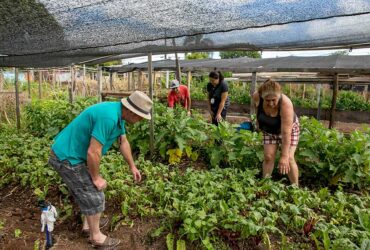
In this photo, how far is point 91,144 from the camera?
2.59m

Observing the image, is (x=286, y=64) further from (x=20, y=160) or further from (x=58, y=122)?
(x=20, y=160)

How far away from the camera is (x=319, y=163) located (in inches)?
169

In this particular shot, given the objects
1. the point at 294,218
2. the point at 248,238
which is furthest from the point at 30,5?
the point at 294,218

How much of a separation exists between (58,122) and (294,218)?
5043 millimetres

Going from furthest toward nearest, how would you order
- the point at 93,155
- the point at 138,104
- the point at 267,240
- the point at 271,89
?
the point at 271,89 < the point at 267,240 < the point at 138,104 < the point at 93,155

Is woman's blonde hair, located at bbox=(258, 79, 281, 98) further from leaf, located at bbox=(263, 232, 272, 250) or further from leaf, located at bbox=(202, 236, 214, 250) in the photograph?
leaf, located at bbox=(202, 236, 214, 250)

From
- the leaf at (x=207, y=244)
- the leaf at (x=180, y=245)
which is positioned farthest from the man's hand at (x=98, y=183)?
the leaf at (x=207, y=244)

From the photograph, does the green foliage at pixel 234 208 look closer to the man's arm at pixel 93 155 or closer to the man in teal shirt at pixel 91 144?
the man in teal shirt at pixel 91 144

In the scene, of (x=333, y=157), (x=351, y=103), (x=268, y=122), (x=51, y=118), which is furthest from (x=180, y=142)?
(x=351, y=103)

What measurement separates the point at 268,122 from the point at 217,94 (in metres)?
2.69

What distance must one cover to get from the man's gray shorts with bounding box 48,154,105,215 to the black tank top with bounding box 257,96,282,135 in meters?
2.23

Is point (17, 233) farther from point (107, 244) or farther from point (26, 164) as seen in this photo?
point (26, 164)

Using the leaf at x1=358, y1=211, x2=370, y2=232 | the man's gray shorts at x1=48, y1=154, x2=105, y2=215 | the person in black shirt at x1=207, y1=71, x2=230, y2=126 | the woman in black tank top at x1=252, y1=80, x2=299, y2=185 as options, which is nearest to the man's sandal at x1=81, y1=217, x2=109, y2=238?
the man's gray shorts at x1=48, y1=154, x2=105, y2=215

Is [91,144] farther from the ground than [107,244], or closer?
farther from the ground
